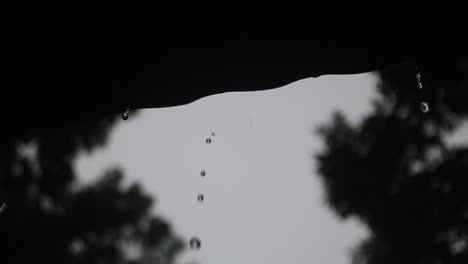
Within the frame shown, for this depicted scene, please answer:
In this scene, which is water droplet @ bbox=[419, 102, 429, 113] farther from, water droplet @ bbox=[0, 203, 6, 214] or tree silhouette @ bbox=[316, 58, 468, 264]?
water droplet @ bbox=[0, 203, 6, 214]

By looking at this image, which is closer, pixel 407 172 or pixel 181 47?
pixel 181 47

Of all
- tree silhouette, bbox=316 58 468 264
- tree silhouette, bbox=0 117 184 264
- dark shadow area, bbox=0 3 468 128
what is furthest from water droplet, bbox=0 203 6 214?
tree silhouette, bbox=316 58 468 264

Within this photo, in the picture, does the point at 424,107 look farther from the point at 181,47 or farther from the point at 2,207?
the point at 2,207

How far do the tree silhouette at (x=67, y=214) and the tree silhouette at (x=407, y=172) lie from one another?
1919 mm

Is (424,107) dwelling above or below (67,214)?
above

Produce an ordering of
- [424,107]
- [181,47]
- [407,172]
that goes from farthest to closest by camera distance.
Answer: [407,172]
[424,107]
[181,47]

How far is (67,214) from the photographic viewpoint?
3732mm

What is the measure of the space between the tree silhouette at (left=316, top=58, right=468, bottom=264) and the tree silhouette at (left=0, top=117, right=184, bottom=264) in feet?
6.29

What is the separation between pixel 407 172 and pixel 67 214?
342 centimetres

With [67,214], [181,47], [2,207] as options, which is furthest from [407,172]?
[2,207]

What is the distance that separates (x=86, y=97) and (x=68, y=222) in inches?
119

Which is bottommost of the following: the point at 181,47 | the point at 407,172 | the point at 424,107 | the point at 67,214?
the point at 181,47

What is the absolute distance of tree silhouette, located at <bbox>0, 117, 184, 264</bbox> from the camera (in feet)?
11.9

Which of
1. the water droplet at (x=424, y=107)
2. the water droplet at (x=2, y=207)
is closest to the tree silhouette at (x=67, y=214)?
the water droplet at (x=2, y=207)
